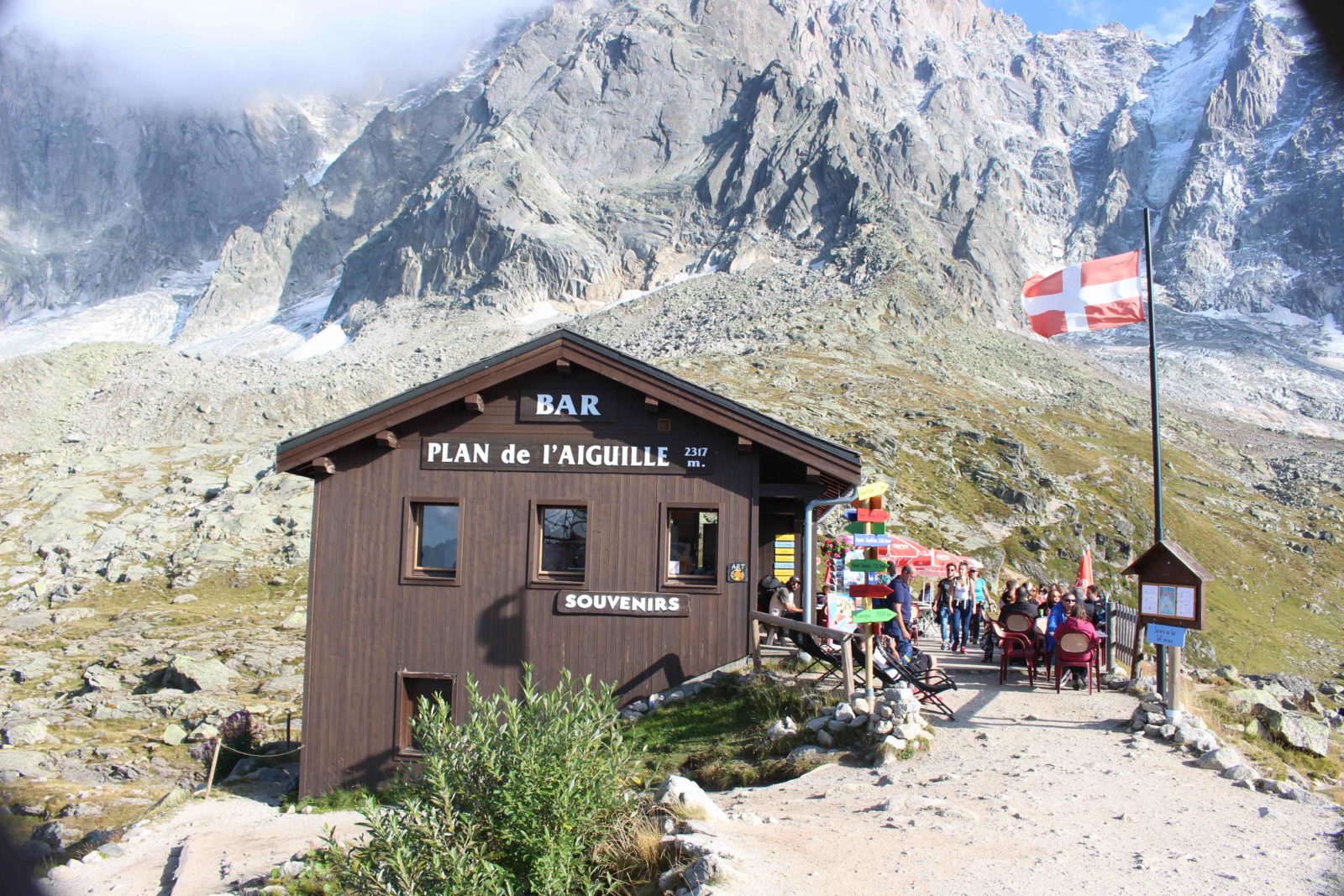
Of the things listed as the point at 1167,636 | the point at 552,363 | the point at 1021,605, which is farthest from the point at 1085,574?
the point at 552,363

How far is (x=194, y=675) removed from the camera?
32.0 meters

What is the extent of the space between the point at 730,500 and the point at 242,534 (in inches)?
1853

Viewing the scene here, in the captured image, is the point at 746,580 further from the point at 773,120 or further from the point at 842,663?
the point at 773,120

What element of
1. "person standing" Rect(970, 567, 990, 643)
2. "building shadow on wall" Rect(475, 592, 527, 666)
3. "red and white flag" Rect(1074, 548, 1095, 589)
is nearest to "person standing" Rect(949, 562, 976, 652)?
"person standing" Rect(970, 567, 990, 643)

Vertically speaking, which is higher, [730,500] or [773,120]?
[773,120]

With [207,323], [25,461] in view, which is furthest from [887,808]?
[207,323]

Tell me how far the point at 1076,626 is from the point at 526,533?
8860 mm

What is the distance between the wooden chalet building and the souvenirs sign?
0.03m

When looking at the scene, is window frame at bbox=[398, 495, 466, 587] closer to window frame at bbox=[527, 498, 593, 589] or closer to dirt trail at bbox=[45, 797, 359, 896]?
window frame at bbox=[527, 498, 593, 589]

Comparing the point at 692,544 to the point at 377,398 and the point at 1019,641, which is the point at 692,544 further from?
the point at 377,398

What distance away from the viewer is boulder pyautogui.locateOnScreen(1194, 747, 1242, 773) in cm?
1212

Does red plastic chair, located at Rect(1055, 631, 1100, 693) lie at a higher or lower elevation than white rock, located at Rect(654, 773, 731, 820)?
higher

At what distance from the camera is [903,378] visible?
100750mm

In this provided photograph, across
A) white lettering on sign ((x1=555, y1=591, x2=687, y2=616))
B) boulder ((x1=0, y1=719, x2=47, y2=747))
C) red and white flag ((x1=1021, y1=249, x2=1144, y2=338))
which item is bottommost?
boulder ((x1=0, y1=719, x2=47, y2=747))
